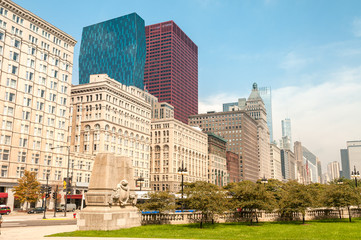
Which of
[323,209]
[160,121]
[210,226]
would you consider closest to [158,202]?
[210,226]

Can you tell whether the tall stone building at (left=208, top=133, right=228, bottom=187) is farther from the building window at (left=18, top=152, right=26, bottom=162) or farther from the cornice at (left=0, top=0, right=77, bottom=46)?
the building window at (left=18, top=152, right=26, bottom=162)

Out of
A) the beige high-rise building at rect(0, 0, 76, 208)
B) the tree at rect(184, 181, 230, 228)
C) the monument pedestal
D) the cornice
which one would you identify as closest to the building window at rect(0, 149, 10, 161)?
the beige high-rise building at rect(0, 0, 76, 208)

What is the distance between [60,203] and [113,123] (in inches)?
1259

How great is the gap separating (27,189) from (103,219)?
52045mm

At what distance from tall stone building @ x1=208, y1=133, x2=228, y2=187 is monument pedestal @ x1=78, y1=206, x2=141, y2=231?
477ft

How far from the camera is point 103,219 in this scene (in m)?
27.8

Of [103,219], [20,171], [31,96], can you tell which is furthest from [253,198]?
[31,96]

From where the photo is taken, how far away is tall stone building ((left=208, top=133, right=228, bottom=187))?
17724 centimetres

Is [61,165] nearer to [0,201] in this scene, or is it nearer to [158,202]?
[0,201]

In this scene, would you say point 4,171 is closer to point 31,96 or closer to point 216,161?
point 31,96

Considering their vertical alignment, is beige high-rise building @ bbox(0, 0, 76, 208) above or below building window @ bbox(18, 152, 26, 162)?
above

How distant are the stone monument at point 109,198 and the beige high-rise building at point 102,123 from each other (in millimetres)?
67631

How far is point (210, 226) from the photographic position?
33.1 metres

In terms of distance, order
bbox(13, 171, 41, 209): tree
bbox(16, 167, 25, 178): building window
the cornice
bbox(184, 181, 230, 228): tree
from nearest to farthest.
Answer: bbox(184, 181, 230, 228): tree < bbox(13, 171, 41, 209): tree < bbox(16, 167, 25, 178): building window < the cornice
